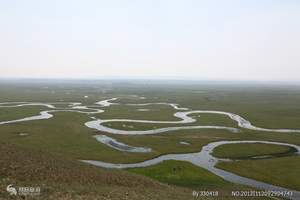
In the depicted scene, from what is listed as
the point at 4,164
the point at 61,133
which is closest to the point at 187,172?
the point at 4,164

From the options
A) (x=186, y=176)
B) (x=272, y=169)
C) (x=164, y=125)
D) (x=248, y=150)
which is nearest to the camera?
(x=186, y=176)

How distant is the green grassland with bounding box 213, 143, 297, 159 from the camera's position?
1891 inches

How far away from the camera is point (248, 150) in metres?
51.1
